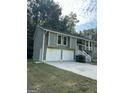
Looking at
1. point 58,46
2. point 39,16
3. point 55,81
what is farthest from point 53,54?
point 39,16

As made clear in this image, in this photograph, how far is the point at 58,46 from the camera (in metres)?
1.58

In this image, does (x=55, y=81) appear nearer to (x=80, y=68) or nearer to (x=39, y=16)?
(x=80, y=68)

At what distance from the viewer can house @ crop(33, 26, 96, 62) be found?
1.53 metres

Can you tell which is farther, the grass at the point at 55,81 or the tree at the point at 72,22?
the tree at the point at 72,22

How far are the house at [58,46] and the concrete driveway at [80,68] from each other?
0.14 feet

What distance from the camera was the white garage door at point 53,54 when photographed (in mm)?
1544

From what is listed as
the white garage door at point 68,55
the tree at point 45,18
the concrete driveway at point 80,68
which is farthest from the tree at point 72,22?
the concrete driveway at point 80,68

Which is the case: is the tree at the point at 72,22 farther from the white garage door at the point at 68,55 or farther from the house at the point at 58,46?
the white garage door at the point at 68,55
